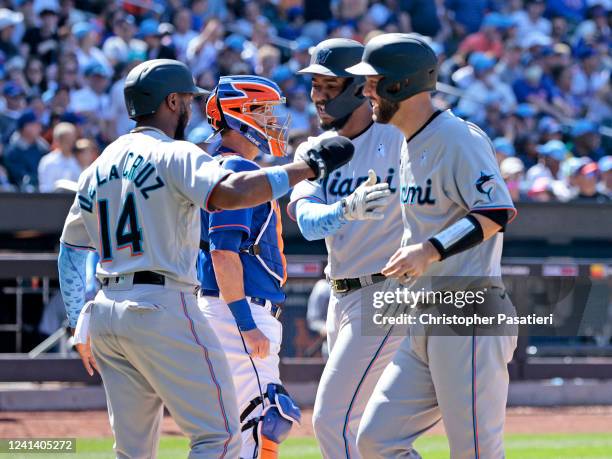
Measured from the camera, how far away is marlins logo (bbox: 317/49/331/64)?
5.43m

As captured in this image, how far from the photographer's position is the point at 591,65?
17.0m

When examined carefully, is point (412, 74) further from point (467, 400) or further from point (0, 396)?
point (0, 396)

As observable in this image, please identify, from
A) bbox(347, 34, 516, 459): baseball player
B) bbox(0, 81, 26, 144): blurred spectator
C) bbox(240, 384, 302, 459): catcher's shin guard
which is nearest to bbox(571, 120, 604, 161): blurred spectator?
bbox(0, 81, 26, 144): blurred spectator

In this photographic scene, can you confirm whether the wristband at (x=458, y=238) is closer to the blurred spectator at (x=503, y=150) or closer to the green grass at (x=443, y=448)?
the green grass at (x=443, y=448)

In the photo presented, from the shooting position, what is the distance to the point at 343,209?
185 inches

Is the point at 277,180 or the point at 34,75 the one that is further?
the point at 34,75

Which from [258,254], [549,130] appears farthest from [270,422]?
[549,130]

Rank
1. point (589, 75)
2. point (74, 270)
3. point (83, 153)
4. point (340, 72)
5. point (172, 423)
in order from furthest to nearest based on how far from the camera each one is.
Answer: point (589, 75) → point (83, 153) → point (172, 423) → point (340, 72) → point (74, 270)

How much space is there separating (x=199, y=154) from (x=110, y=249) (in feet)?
1.80

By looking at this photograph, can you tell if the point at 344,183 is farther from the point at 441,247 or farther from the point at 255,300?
the point at 441,247

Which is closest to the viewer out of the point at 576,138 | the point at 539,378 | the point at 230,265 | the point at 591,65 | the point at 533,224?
the point at 230,265

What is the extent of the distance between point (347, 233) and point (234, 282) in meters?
0.64

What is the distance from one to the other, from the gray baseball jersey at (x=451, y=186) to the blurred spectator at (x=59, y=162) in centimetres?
683

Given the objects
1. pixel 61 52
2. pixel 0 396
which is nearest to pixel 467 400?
pixel 0 396
